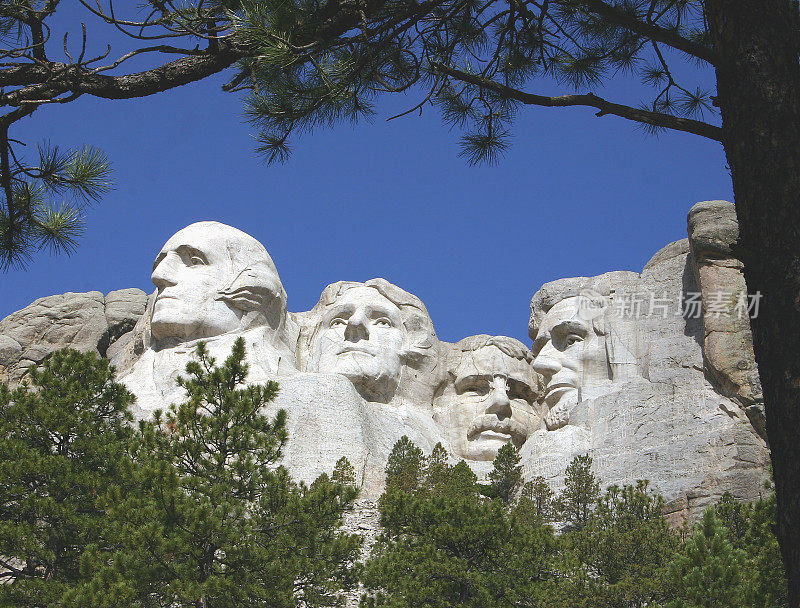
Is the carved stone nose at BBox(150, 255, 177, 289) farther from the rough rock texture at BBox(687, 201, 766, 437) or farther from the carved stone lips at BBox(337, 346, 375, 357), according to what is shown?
the rough rock texture at BBox(687, 201, 766, 437)

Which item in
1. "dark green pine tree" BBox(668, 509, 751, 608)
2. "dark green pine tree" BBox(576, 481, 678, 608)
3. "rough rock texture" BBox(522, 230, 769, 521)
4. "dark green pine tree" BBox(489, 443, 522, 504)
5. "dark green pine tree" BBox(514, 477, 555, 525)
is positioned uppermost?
"rough rock texture" BBox(522, 230, 769, 521)

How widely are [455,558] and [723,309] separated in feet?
26.9

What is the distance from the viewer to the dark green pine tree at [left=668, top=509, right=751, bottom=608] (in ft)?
37.0

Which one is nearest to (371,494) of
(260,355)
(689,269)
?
(260,355)

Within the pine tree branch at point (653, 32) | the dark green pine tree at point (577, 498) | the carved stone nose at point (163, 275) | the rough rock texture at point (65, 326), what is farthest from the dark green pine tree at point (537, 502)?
the rough rock texture at point (65, 326)

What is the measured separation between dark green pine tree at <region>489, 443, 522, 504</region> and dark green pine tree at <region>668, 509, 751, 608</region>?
6246 mm

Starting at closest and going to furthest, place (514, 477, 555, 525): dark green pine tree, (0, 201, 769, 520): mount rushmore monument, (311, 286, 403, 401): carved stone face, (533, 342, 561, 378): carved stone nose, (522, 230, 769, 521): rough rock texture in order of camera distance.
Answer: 1. (514, 477, 555, 525): dark green pine tree
2. (522, 230, 769, 521): rough rock texture
3. (0, 201, 769, 520): mount rushmore monument
4. (311, 286, 403, 401): carved stone face
5. (533, 342, 561, 378): carved stone nose

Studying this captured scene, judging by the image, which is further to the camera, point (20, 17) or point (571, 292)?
point (571, 292)

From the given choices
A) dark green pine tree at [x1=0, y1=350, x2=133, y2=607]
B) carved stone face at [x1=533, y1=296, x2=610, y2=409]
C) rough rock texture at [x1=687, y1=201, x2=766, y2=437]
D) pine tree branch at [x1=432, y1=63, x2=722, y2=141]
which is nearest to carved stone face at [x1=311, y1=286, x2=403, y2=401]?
carved stone face at [x1=533, y1=296, x2=610, y2=409]

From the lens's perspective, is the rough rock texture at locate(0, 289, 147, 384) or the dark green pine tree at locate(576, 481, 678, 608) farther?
the rough rock texture at locate(0, 289, 147, 384)

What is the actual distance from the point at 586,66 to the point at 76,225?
189 inches

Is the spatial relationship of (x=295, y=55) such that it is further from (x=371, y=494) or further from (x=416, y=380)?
(x=416, y=380)

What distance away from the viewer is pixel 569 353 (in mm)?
21375

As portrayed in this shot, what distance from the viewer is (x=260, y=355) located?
20.3 meters
